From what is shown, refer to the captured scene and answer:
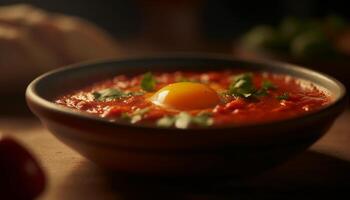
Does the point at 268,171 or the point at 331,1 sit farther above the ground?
the point at 331,1

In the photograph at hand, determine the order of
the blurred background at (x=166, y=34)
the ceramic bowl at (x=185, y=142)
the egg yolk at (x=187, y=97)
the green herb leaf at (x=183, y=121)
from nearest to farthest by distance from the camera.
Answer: the ceramic bowl at (x=185, y=142) → the green herb leaf at (x=183, y=121) → the egg yolk at (x=187, y=97) → the blurred background at (x=166, y=34)

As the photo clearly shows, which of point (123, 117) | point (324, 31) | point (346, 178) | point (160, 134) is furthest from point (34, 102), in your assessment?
point (324, 31)

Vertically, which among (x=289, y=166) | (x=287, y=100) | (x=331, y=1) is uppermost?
(x=331, y=1)

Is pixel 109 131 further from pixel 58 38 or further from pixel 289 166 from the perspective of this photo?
pixel 58 38

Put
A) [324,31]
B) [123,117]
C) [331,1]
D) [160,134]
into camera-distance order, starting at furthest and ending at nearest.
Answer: [331,1] → [324,31] → [123,117] → [160,134]

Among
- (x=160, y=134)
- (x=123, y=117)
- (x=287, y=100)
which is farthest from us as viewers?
(x=287, y=100)

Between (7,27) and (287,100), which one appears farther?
(7,27)

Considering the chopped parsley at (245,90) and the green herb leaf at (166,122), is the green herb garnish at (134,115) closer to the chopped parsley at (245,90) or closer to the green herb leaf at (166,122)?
the green herb leaf at (166,122)

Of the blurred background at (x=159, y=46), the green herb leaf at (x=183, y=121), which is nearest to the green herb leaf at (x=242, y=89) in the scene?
the blurred background at (x=159, y=46)
